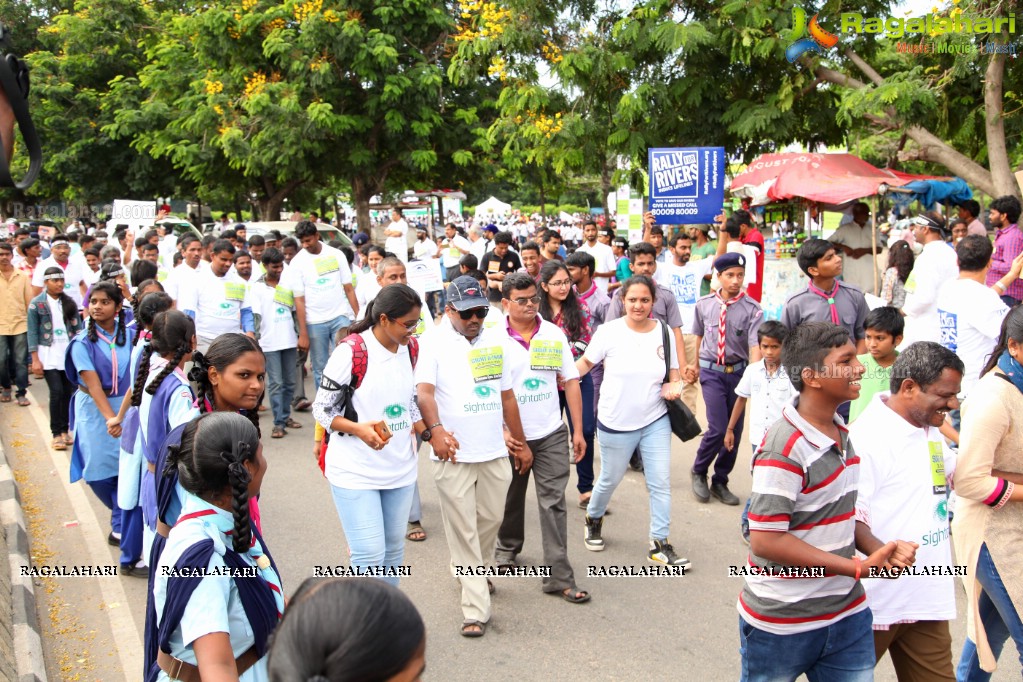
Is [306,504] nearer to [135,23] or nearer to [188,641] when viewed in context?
[188,641]

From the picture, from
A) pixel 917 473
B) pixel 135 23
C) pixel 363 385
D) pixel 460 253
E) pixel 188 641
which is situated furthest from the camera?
pixel 135 23

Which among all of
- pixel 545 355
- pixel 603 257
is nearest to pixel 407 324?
pixel 545 355

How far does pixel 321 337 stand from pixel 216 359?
19.4 feet


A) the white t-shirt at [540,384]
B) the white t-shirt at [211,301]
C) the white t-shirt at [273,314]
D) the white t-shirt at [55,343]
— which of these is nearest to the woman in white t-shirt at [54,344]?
the white t-shirt at [55,343]

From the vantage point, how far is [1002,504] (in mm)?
3395

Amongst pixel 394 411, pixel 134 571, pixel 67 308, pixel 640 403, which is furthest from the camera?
pixel 67 308

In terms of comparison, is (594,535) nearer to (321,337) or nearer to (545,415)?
(545,415)

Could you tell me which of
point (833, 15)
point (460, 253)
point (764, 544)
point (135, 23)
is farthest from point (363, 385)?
point (135, 23)

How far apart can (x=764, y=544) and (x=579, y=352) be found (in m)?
4.17

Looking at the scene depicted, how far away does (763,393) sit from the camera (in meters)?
5.67

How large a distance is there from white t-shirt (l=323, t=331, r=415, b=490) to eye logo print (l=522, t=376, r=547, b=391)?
99 cm

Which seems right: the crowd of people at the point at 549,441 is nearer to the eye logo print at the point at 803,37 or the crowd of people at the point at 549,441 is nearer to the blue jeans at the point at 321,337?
the blue jeans at the point at 321,337

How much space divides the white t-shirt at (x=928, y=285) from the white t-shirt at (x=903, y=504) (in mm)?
3972

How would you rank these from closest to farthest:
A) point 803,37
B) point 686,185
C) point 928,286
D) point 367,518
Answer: point 367,518 < point 928,286 < point 686,185 < point 803,37
